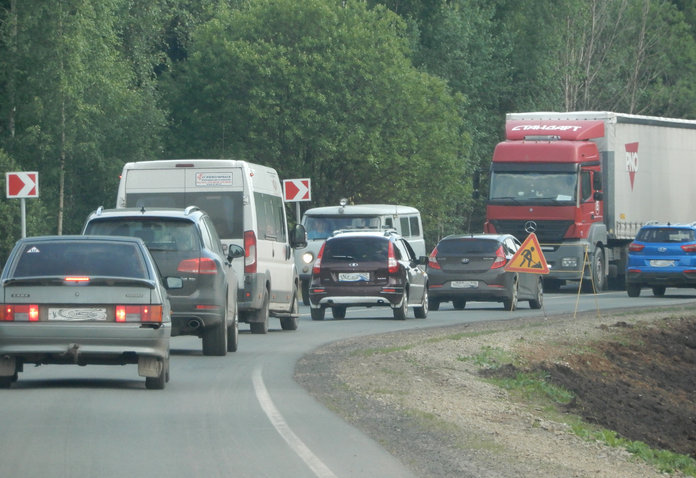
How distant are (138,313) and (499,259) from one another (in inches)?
699

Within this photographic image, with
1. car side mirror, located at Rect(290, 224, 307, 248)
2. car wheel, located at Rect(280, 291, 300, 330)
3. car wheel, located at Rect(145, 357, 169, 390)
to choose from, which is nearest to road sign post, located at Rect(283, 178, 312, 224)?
car side mirror, located at Rect(290, 224, 307, 248)

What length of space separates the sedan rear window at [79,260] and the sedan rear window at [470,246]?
1735 cm

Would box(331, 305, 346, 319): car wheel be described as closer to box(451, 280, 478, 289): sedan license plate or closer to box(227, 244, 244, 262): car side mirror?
box(451, 280, 478, 289): sedan license plate

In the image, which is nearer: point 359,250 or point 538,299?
point 359,250

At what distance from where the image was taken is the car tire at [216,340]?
18.2 metres

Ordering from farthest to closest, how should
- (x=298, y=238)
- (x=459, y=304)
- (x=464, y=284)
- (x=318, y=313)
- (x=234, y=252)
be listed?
(x=459, y=304) → (x=464, y=284) → (x=318, y=313) → (x=298, y=238) → (x=234, y=252)

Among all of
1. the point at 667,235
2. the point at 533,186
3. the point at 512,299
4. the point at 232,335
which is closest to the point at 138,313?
the point at 232,335

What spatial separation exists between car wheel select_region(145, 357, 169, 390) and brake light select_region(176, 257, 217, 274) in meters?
3.55

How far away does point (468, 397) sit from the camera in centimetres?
1473

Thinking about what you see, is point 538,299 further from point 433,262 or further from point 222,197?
point 222,197

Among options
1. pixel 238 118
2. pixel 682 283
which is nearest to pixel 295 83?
pixel 238 118

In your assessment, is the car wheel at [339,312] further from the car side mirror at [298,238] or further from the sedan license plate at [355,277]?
the car side mirror at [298,238]

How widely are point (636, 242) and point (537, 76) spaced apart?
36.2m

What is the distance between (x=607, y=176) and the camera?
135 ft
